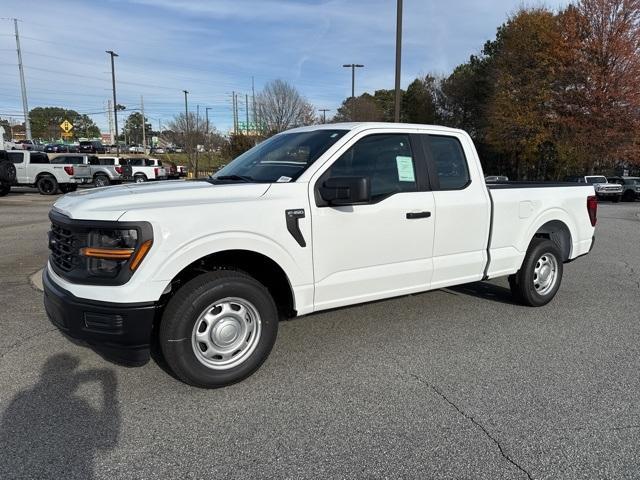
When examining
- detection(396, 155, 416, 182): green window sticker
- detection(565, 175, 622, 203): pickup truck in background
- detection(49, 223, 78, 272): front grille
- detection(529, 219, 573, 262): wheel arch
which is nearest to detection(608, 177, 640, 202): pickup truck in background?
detection(565, 175, 622, 203): pickup truck in background

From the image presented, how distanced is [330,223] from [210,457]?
1867 millimetres

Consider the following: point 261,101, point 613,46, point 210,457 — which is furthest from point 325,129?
point 261,101

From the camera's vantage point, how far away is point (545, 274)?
18.8 feet

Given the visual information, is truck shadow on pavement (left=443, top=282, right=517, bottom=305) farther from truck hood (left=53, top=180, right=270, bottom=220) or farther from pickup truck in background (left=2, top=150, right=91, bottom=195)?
pickup truck in background (left=2, top=150, right=91, bottom=195)

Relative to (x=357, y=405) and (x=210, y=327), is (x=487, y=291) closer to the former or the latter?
(x=357, y=405)

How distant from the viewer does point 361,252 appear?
411 centimetres

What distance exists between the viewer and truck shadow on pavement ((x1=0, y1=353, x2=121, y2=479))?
2.70 metres

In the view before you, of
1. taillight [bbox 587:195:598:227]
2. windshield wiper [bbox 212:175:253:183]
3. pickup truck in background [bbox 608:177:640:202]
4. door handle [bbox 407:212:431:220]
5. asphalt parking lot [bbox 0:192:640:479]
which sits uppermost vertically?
windshield wiper [bbox 212:175:253:183]

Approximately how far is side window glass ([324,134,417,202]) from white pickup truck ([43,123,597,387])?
0.04 ft

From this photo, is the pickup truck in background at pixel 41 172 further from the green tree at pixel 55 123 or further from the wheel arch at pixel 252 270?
the green tree at pixel 55 123

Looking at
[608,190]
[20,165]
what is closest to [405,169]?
[20,165]

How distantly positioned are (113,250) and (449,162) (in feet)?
10.4

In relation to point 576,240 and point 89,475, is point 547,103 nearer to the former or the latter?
point 576,240

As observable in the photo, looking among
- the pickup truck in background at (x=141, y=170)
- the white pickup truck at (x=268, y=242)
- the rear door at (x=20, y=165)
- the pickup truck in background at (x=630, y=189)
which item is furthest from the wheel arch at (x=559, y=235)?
the pickup truck in background at (x=141, y=170)
